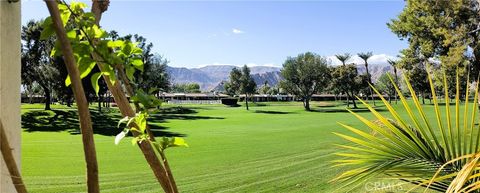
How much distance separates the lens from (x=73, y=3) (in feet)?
3.31

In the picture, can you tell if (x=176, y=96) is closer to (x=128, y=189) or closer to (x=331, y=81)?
(x=331, y=81)

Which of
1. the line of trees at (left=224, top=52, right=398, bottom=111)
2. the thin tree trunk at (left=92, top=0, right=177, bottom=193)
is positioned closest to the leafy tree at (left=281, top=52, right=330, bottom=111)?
the line of trees at (left=224, top=52, right=398, bottom=111)

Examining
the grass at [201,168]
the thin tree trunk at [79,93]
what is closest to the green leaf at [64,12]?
the thin tree trunk at [79,93]

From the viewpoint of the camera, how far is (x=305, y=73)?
5694 centimetres

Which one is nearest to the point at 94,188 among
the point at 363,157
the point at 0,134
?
the point at 0,134

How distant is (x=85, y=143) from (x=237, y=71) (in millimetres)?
68520

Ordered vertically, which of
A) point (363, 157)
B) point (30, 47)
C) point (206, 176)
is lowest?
point (206, 176)

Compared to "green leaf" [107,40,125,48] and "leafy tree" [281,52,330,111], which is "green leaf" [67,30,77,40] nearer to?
"green leaf" [107,40,125,48]

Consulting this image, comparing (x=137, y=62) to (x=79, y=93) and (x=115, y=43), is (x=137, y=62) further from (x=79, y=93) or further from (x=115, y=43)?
(x=79, y=93)

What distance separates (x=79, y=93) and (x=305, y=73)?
5702 centimetres

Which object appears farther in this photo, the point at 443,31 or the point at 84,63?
the point at 443,31

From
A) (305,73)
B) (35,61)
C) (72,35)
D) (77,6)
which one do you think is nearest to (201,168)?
(77,6)

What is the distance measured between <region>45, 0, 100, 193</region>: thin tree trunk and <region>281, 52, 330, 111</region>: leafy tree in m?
56.6

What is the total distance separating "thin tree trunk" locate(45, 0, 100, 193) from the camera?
2.31 ft
